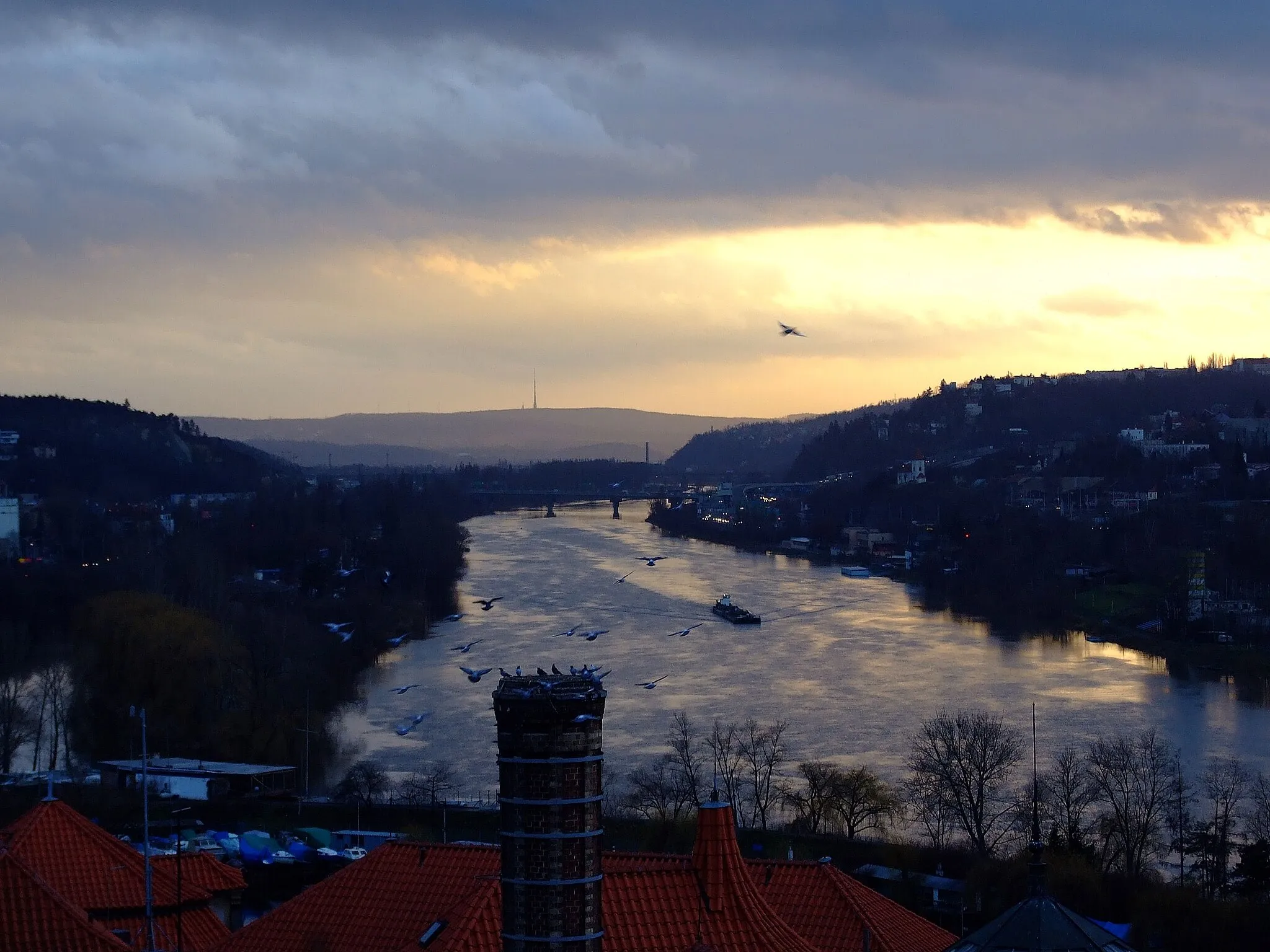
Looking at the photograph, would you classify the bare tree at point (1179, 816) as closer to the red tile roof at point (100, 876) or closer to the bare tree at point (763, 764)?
the bare tree at point (763, 764)

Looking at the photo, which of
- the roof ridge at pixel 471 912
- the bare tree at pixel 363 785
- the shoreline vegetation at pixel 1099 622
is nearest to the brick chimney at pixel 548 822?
the roof ridge at pixel 471 912

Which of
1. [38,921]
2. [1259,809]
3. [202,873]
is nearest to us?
[38,921]

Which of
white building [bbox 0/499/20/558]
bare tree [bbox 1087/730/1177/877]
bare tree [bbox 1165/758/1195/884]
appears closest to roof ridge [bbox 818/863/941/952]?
bare tree [bbox 1087/730/1177/877]

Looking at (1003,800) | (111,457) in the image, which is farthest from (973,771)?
(111,457)

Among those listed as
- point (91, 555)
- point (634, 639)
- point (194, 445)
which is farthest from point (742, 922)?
point (194, 445)

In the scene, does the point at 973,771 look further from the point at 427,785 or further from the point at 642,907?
the point at 642,907

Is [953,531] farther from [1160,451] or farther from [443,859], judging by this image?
[443,859]

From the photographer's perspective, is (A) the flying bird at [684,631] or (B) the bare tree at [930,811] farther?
(A) the flying bird at [684,631]
